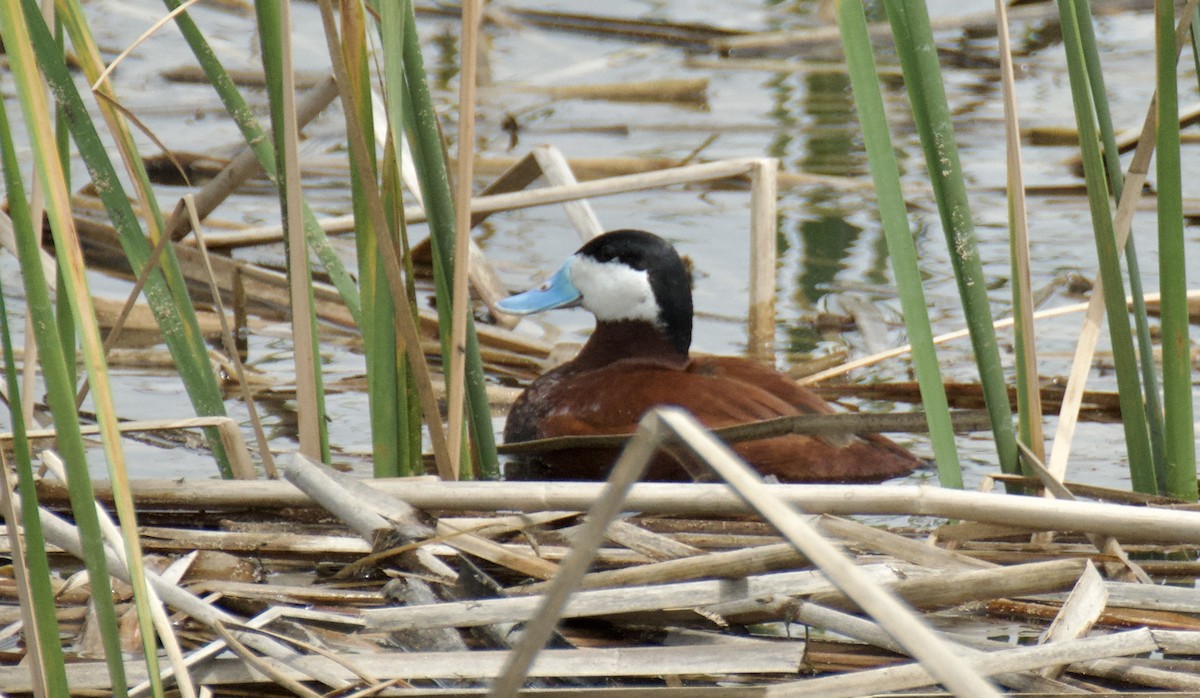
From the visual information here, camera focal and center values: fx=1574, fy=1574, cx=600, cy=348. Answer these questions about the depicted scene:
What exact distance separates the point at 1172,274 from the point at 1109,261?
0.10m

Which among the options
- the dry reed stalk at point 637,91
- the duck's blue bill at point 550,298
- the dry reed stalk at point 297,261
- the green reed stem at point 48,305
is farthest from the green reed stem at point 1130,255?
the dry reed stalk at point 637,91

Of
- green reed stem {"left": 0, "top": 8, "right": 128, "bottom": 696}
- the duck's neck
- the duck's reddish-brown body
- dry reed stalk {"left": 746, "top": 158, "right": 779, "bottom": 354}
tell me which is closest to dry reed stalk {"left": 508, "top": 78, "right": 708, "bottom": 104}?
dry reed stalk {"left": 746, "top": 158, "right": 779, "bottom": 354}

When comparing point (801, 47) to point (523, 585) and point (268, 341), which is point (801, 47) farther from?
point (523, 585)

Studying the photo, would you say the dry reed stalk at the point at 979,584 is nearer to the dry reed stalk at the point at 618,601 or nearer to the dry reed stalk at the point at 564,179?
the dry reed stalk at the point at 618,601

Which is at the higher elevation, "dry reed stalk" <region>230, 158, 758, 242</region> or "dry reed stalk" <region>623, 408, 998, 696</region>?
"dry reed stalk" <region>230, 158, 758, 242</region>

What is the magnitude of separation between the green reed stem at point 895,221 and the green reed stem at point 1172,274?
16.8 inches

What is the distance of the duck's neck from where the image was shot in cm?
452

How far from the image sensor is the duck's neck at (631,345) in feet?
14.8

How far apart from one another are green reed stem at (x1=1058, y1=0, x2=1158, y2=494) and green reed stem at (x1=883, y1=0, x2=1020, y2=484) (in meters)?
0.21

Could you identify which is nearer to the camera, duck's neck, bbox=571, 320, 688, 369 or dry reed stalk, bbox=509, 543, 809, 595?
dry reed stalk, bbox=509, 543, 809, 595

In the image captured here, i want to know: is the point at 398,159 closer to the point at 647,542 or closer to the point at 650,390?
the point at 647,542

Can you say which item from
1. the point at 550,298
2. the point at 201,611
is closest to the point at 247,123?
the point at 201,611

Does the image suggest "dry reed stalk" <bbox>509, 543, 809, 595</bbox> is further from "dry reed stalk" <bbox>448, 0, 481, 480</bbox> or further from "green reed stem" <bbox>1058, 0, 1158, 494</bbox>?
"green reed stem" <bbox>1058, 0, 1158, 494</bbox>

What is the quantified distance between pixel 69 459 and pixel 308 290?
100 cm
